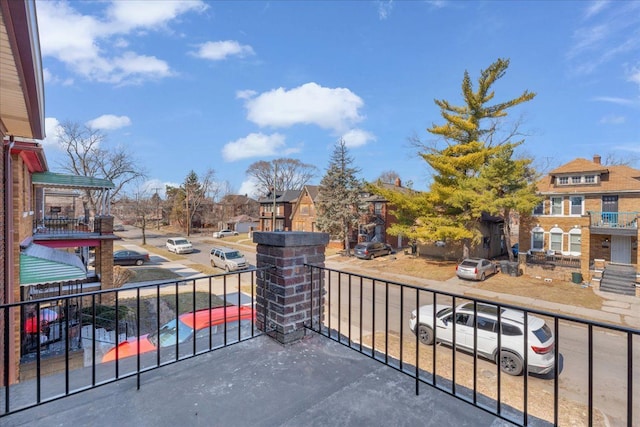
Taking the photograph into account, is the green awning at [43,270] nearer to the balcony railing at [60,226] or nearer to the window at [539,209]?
the balcony railing at [60,226]

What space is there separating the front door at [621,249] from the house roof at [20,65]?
22.7 m

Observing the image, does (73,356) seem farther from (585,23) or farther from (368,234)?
(368,234)

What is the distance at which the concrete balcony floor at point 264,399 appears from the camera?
5.85ft

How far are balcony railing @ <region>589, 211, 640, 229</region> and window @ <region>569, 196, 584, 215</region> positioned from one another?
1.06 metres

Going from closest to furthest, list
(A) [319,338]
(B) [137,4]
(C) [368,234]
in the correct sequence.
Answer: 1. (A) [319,338]
2. (B) [137,4]
3. (C) [368,234]

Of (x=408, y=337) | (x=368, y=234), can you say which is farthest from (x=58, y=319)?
(x=368, y=234)

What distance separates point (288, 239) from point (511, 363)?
6402 mm

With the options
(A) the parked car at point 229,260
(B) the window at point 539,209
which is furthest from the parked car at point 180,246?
(B) the window at point 539,209

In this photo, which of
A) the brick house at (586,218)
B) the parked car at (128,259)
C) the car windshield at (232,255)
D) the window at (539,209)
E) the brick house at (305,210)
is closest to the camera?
the brick house at (586,218)

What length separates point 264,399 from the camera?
6.57 ft

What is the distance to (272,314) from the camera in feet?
9.71

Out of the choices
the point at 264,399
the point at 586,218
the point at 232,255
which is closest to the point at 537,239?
the point at 586,218

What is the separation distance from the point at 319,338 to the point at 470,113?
678 inches

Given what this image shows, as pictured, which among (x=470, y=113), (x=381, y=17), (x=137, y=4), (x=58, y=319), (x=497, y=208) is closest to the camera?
(x=137, y=4)
